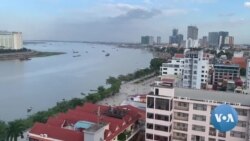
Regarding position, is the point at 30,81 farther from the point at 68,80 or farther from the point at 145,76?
the point at 145,76

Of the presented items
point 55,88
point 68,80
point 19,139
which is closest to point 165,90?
point 19,139

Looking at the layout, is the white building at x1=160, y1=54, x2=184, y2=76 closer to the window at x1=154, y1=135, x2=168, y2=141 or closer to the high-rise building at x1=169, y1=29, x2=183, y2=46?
the window at x1=154, y1=135, x2=168, y2=141

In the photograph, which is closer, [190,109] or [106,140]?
[106,140]

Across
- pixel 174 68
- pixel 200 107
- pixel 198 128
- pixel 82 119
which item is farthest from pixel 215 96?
pixel 174 68

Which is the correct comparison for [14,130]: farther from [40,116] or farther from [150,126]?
[150,126]

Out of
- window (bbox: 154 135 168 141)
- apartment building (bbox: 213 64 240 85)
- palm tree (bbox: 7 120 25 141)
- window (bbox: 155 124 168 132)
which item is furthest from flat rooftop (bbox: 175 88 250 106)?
apartment building (bbox: 213 64 240 85)

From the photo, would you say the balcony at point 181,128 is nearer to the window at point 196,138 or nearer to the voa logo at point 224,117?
the window at point 196,138
